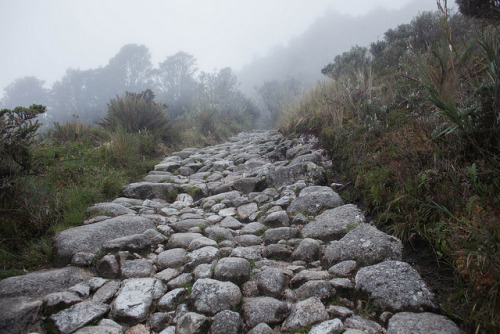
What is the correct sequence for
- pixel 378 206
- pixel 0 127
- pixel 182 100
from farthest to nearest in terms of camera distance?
pixel 182 100
pixel 0 127
pixel 378 206

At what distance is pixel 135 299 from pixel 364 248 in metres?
1.62

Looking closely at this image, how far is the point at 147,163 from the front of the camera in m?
5.48

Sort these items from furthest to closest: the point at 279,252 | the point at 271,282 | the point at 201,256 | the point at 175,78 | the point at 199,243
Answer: the point at 175,78 < the point at 199,243 < the point at 279,252 < the point at 201,256 < the point at 271,282

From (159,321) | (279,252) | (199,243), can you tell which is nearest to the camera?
(159,321)

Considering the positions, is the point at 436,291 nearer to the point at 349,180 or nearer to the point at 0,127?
the point at 349,180

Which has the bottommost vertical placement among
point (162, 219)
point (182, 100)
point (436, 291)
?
point (436, 291)

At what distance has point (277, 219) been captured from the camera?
2.87m

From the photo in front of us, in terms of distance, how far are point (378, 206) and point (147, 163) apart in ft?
14.8

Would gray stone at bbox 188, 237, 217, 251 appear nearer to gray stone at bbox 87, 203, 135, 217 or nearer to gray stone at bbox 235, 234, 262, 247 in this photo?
gray stone at bbox 235, 234, 262, 247

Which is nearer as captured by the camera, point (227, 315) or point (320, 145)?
point (227, 315)

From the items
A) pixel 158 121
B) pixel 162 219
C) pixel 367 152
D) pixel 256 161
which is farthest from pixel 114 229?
pixel 158 121

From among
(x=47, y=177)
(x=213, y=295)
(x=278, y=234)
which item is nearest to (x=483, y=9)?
(x=278, y=234)

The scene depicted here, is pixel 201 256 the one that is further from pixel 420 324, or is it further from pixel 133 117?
pixel 133 117

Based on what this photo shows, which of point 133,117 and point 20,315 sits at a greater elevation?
point 133,117
